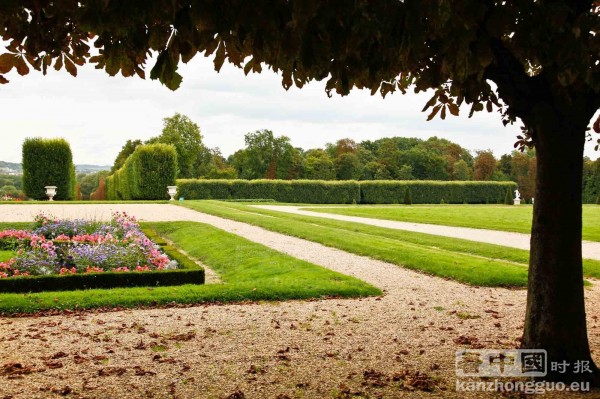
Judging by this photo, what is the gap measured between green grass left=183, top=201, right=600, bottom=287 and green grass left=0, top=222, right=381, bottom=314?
6.19 ft

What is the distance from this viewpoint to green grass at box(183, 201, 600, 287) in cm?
846

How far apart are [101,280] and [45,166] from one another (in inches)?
964

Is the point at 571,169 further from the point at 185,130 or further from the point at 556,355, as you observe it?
the point at 185,130

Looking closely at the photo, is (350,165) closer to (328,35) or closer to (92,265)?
(92,265)

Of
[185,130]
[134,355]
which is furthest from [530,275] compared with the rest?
[185,130]

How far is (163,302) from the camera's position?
21.5 feet

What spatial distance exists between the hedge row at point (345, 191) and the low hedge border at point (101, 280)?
95.0 feet

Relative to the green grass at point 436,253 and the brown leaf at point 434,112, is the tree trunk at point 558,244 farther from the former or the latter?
the green grass at point 436,253

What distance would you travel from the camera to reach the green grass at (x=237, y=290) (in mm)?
6320

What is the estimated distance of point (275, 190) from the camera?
1572 inches

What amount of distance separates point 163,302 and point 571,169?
4807mm

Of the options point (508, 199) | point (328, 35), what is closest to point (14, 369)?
point (328, 35)

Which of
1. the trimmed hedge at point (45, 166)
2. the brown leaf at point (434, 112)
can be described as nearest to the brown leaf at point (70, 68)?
the brown leaf at point (434, 112)

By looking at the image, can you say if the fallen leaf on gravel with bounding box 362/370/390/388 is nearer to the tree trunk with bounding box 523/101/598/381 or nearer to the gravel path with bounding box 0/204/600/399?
the gravel path with bounding box 0/204/600/399
